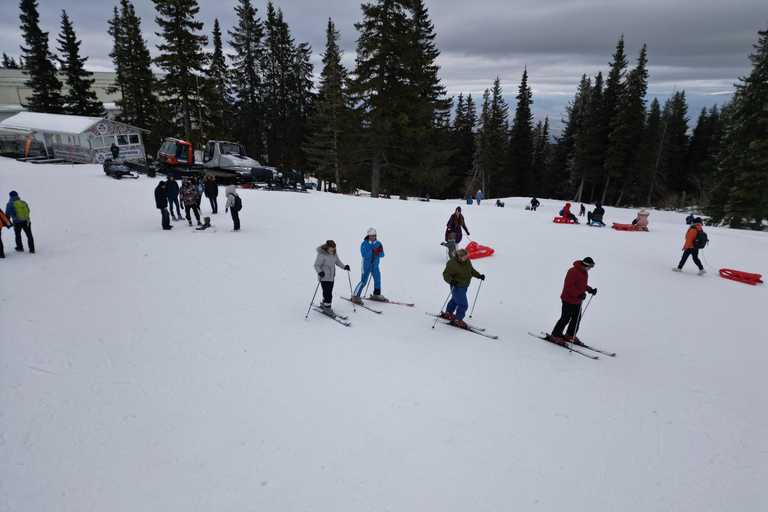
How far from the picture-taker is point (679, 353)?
750 centimetres

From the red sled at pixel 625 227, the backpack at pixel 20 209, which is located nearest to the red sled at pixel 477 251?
the red sled at pixel 625 227

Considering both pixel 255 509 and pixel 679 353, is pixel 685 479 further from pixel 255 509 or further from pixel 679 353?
pixel 255 509

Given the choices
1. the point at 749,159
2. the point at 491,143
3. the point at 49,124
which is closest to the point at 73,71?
the point at 49,124

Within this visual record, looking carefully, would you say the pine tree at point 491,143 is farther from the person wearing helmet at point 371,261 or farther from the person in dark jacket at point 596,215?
the person wearing helmet at point 371,261

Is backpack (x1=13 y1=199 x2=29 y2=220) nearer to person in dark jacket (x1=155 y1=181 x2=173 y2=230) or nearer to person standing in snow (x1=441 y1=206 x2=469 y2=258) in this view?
person in dark jacket (x1=155 y1=181 x2=173 y2=230)

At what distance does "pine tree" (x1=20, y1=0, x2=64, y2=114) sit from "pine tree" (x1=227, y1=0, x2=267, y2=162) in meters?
19.0

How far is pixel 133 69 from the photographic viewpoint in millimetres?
37750

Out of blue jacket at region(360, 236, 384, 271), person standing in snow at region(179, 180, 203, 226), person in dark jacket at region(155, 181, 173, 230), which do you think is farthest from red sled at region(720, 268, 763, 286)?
person in dark jacket at region(155, 181, 173, 230)

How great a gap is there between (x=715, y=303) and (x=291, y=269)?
11687mm

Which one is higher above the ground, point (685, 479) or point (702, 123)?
point (702, 123)

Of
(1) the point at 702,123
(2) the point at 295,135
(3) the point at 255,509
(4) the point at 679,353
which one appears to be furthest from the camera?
(1) the point at 702,123

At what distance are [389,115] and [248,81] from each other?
18.4 m

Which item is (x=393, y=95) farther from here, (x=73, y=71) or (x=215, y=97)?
(x=73, y=71)

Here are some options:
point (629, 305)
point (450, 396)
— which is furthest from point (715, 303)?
point (450, 396)
